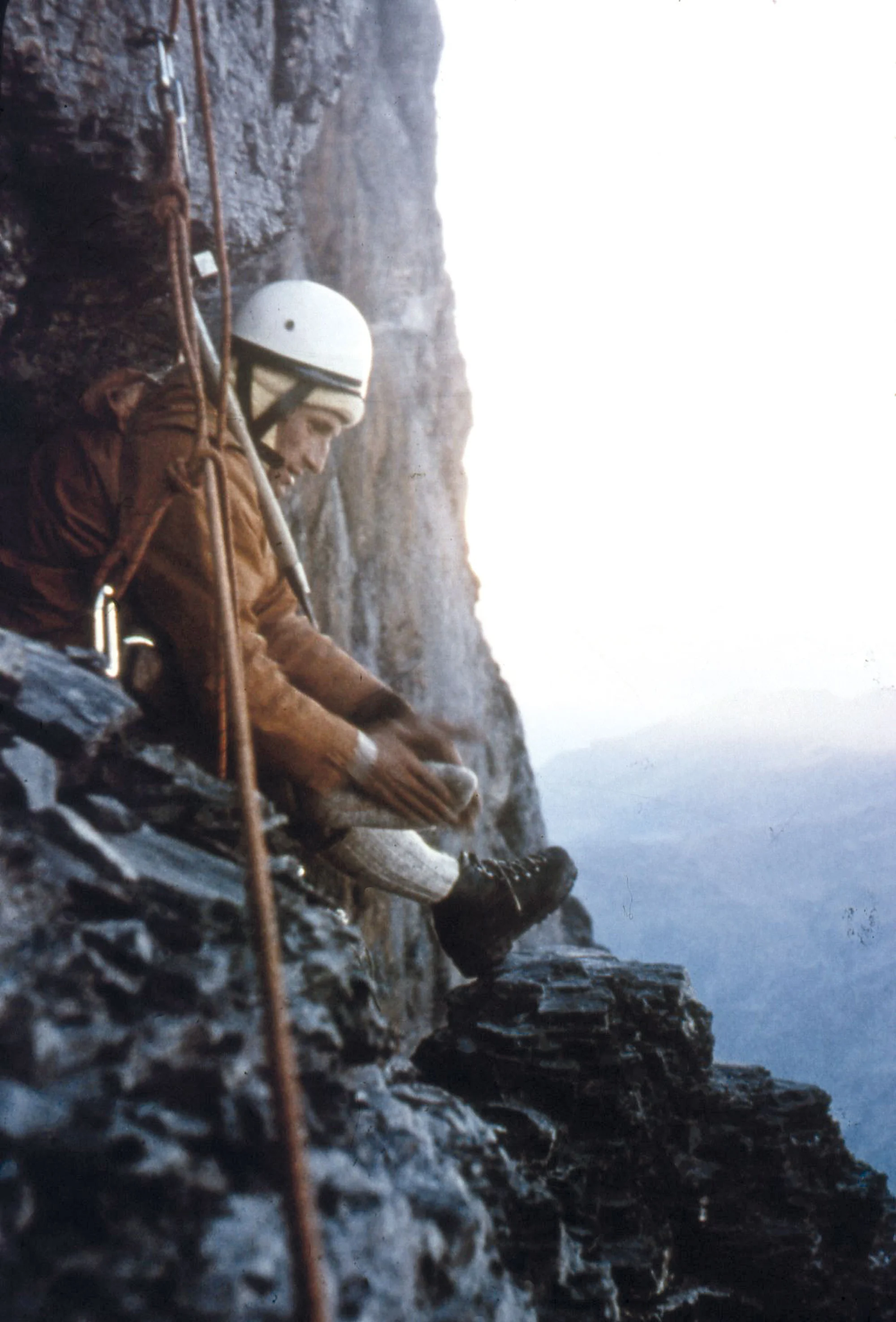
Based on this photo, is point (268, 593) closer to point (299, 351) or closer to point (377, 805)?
point (299, 351)

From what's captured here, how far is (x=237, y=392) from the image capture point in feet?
12.8

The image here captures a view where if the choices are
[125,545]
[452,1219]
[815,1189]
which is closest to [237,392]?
[125,545]

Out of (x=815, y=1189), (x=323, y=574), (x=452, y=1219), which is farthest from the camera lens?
Answer: (x=323, y=574)

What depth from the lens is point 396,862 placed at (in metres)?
3.69

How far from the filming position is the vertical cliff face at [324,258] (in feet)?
13.0

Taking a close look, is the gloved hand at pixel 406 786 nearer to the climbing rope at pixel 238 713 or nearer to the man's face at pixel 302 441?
the climbing rope at pixel 238 713

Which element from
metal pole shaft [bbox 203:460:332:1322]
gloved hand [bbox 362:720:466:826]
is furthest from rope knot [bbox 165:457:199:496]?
metal pole shaft [bbox 203:460:332:1322]

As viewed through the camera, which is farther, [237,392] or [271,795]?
[237,392]

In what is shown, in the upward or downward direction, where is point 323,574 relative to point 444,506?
downward

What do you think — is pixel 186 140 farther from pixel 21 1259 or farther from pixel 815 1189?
pixel 815 1189

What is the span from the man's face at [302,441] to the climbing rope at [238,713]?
1.57 ft

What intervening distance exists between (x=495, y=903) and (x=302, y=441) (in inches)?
89.2

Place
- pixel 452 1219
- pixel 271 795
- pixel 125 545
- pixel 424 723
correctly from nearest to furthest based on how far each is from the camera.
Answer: pixel 452 1219 < pixel 125 545 < pixel 271 795 < pixel 424 723

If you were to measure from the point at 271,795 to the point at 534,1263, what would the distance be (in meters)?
1.69
